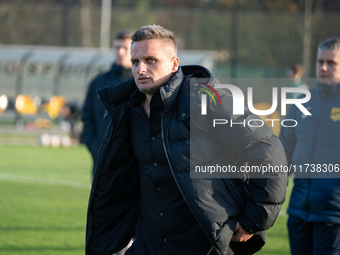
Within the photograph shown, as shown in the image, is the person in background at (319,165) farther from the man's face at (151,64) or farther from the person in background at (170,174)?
the man's face at (151,64)

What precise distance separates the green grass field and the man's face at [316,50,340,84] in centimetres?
→ 284

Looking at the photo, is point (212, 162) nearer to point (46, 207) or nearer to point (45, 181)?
point (46, 207)

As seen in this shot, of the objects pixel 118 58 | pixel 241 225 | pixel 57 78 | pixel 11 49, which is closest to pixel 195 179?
pixel 241 225

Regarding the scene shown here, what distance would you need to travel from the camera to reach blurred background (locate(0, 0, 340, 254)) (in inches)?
749

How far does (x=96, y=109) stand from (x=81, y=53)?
17584 millimetres

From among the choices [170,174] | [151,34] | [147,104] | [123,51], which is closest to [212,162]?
[170,174]

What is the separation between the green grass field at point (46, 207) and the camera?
6.37 m

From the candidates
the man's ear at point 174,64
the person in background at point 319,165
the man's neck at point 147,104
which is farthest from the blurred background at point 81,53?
the man's ear at point 174,64

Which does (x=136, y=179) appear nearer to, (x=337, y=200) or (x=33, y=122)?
(x=337, y=200)

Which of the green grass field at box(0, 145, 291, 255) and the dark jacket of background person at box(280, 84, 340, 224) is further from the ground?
the dark jacket of background person at box(280, 84, 340, 224)

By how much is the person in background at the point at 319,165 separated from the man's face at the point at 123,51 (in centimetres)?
224

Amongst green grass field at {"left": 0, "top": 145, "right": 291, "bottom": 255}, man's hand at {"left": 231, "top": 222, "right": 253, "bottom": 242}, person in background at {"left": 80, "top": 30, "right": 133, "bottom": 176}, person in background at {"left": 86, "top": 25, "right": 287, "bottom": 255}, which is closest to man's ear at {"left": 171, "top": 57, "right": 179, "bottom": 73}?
person in background at {"left": 86, "top": 25, "right": 287, "bottom": 255}

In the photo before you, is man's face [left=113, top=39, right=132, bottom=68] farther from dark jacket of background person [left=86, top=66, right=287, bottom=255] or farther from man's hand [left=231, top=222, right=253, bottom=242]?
man's hand [left=231, top=222, right=253, bottom=242]

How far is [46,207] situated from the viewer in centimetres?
863
